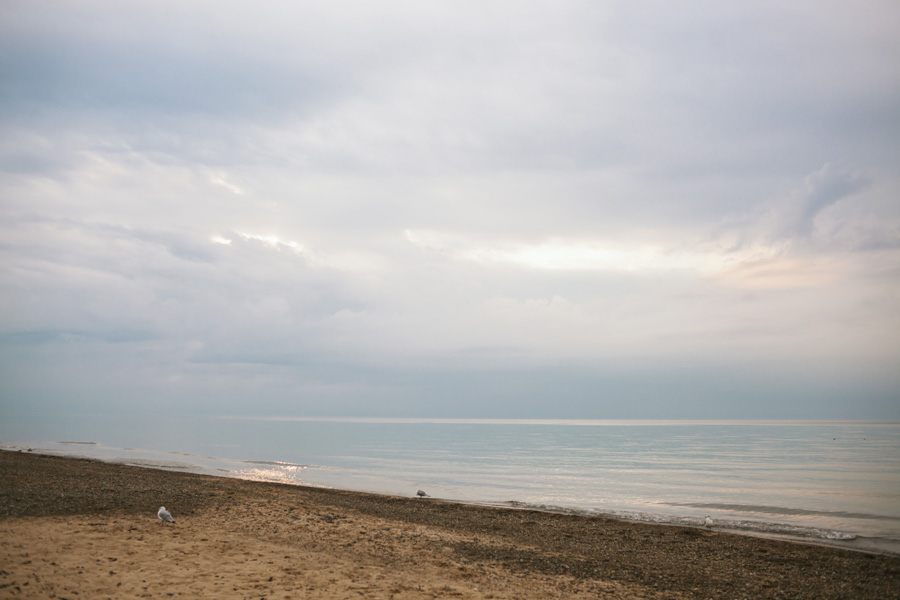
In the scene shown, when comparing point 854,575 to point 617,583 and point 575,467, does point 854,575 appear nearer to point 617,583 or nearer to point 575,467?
point 617,583

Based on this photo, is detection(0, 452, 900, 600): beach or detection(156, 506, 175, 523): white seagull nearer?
detection(0, 452, 900, 600): beach

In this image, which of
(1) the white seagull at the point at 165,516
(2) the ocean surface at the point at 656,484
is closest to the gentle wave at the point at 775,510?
(2) the ocean surface at the point at 656,484

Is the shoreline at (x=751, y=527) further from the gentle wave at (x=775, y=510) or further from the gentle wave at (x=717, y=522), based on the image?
the gentle wave at (x=775, y=510)

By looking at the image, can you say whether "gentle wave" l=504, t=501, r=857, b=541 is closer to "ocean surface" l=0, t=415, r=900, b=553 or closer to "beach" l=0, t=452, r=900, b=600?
"ocean surface" l=0, t=415, r=900, b=553

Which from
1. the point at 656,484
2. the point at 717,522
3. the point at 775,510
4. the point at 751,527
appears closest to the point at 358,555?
the point at 717,522

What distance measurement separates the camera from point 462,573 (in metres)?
10.8

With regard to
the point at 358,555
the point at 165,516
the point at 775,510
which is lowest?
the point at 358,555

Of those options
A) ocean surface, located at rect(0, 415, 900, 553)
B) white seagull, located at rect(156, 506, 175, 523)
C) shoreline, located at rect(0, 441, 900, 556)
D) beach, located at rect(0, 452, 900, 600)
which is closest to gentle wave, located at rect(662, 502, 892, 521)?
ocean surface, located at rect(0, 415, 900, 553)

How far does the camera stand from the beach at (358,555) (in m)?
9.04

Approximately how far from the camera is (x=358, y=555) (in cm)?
A: 1175

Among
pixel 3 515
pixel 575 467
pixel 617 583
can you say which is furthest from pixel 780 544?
pixel 575 467

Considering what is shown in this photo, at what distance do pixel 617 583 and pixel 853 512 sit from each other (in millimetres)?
16718

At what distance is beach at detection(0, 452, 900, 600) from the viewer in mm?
9039

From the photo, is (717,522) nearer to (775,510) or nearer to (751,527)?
(751,527)
